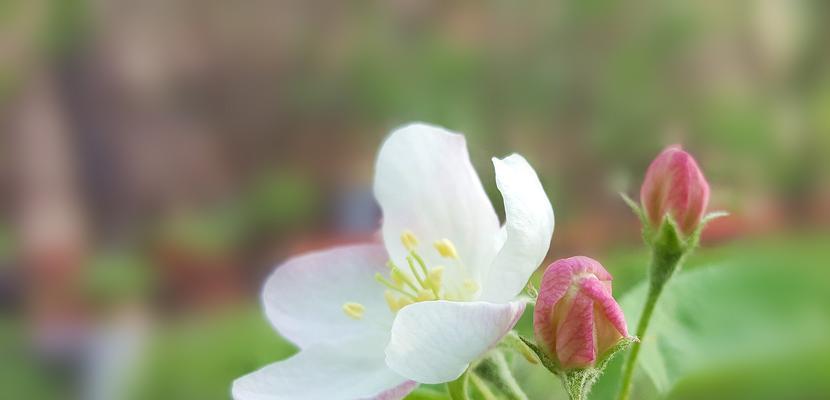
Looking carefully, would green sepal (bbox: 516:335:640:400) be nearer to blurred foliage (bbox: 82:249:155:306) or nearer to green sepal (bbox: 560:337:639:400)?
green sepal (bbox: 560:337:639:400)

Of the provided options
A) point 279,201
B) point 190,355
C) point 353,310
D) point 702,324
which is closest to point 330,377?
point 353,310

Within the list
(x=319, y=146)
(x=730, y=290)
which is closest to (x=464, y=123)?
(x=319, y=146)

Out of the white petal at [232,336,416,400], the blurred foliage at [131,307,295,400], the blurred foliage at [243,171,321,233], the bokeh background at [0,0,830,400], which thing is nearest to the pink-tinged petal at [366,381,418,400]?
the white petal at [232,336,416,400]

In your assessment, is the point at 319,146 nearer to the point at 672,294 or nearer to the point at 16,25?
the point at 16,25

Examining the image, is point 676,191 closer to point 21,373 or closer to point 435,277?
point 435,277

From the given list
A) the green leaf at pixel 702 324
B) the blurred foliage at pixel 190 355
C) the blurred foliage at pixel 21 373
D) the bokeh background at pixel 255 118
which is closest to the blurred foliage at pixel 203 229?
the bokeh background at pixel 255 118

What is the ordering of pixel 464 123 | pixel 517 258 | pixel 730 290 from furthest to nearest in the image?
pixel 464 123 < pixel 730 290 < pixel 517 258
